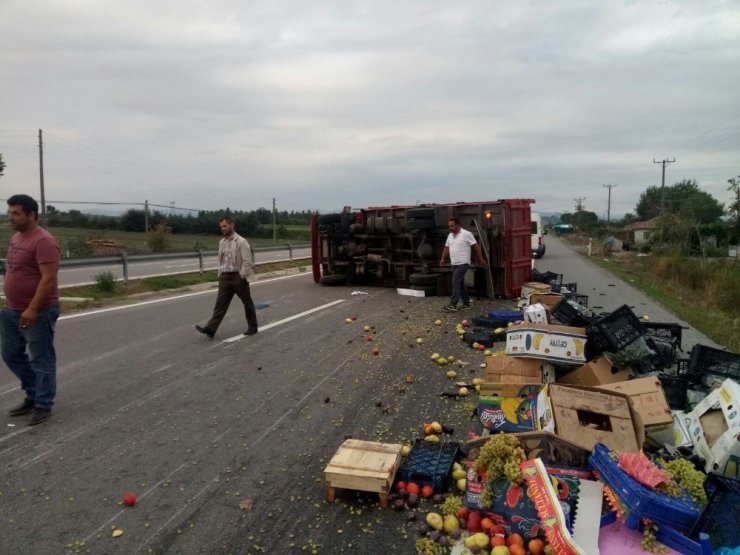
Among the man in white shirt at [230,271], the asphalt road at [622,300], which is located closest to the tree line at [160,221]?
the asphalt road at [622,300]

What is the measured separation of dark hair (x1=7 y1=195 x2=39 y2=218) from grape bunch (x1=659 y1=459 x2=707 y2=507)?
20.0ft

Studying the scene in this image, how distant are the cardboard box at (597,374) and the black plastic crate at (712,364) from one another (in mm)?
594

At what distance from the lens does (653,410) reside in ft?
14.2

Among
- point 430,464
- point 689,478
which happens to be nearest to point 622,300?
point 689,478

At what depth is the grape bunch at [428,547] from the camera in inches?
127

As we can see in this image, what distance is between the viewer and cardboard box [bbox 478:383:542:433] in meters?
4.62

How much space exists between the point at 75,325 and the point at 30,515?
7531mm

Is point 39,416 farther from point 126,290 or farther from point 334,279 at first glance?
point 334,279

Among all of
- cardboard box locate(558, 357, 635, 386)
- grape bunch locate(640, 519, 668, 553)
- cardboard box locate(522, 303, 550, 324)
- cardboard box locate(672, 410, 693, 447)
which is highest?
cardboard box locate(522, 303, 550, 324)

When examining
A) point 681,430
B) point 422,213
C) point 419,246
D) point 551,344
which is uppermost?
point 422,213

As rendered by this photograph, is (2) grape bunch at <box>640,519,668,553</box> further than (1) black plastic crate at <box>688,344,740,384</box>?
No

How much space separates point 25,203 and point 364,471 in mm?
4355

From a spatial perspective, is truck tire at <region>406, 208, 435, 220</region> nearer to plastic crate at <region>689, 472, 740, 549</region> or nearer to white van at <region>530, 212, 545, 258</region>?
plastic crate at <region>689, 472, 740, 549</region>

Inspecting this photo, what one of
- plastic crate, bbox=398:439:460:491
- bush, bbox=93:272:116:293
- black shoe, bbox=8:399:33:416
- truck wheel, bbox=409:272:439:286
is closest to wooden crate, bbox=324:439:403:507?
plastic crate, bbox=398:439:460:491
